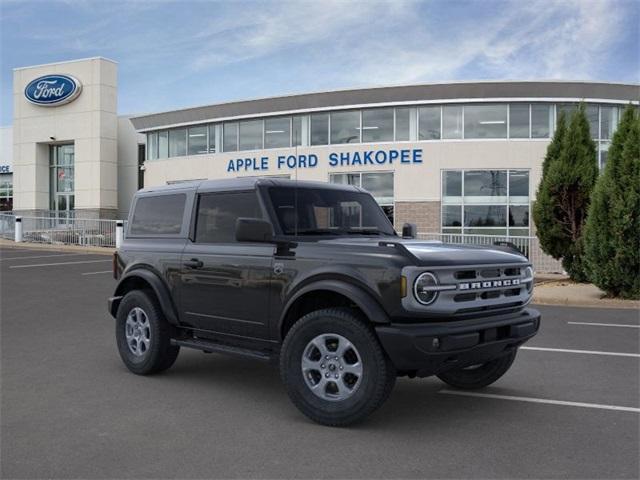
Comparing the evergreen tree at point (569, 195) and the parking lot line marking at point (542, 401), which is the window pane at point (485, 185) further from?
the parking lot line marking at point (542, 401)

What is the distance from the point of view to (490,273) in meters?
5.12

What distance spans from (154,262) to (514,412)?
3.60 metres

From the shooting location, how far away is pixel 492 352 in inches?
192

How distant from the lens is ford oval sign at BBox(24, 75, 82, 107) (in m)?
37.6

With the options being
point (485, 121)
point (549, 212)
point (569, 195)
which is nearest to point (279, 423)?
point (549, 212)

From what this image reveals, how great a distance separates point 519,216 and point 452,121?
474cm

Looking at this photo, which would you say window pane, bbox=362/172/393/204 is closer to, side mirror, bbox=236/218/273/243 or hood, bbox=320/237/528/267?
hood, bbox=320/237/528/267

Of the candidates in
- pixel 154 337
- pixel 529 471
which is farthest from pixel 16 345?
pixel 529 471

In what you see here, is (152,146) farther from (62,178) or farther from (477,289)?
(477,289)

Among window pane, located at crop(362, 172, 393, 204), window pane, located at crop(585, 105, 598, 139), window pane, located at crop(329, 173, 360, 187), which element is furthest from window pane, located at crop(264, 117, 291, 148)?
window pane, located at crop(585, 105, 598, 139)

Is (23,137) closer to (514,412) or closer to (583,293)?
(583,293)

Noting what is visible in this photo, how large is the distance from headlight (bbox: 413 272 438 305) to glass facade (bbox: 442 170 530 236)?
72.7ft

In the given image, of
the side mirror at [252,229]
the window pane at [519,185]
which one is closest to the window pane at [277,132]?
the window pane at [519,185]

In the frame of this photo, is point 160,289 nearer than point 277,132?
Yes
